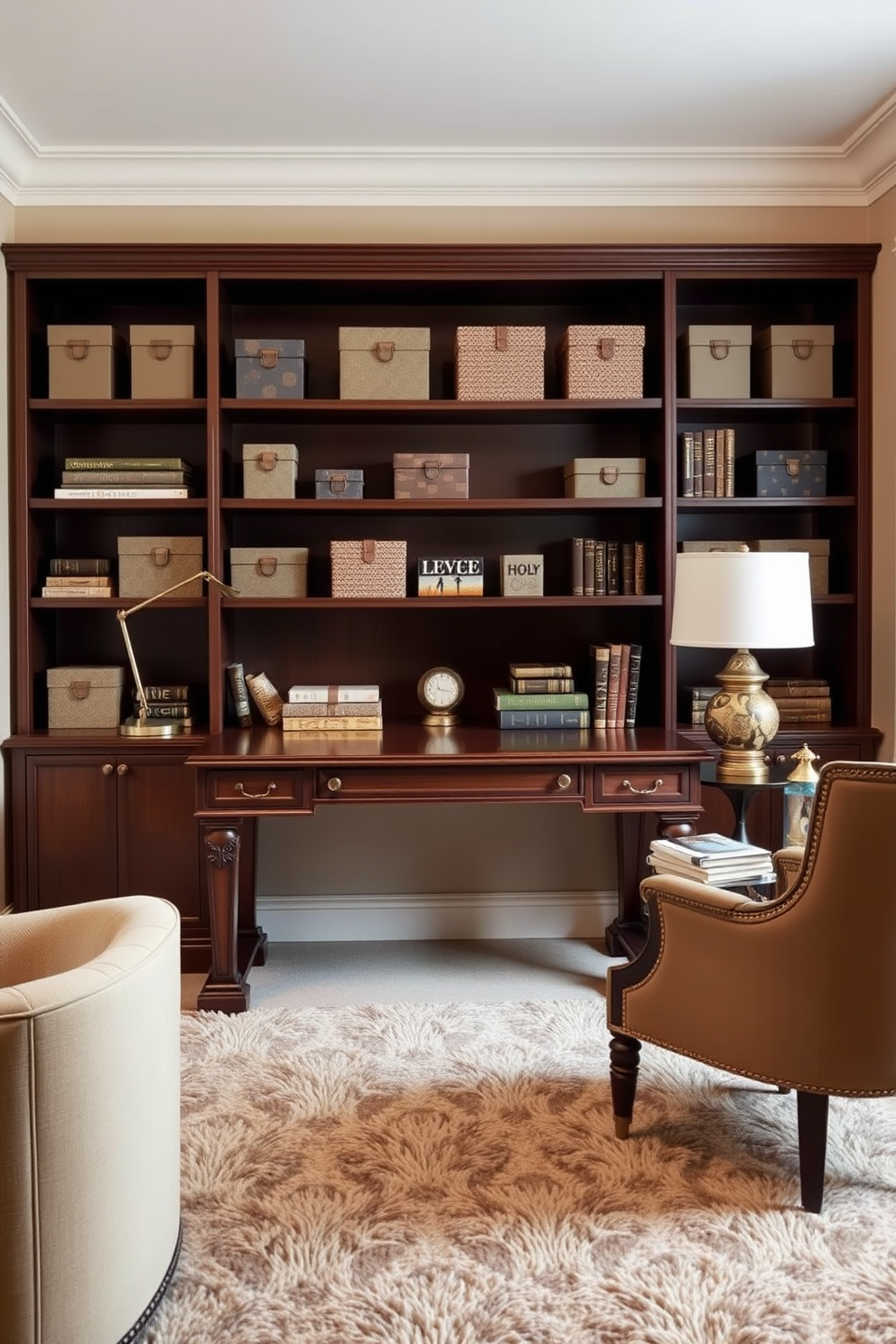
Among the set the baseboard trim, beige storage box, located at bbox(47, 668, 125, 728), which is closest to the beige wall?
the baseboard trim

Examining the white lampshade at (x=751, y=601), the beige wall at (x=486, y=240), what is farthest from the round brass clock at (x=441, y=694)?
the white lampshade at (x=751, y=601)

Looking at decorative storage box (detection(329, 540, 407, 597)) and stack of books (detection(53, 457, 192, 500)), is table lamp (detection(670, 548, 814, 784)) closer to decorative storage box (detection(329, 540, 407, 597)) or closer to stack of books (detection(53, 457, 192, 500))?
decorative storage box (detection(329, 540, 407, 597))

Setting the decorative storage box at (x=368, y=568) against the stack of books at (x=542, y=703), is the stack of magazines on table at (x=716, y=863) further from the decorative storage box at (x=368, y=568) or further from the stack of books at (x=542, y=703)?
the decorative storage box at (x=368, y=568)

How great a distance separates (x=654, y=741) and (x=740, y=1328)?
1.74 meters

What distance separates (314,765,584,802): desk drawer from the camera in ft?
9.77

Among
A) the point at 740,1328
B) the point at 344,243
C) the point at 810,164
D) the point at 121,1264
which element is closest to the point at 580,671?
the point at 344,243

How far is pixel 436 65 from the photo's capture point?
2.95m

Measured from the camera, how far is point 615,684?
11.3 ft

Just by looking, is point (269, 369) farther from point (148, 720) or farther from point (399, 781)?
point (399, 781)

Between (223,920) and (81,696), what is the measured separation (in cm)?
98

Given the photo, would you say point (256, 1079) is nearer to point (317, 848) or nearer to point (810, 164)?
point (317, 848)

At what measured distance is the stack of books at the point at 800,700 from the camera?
11.6 feet

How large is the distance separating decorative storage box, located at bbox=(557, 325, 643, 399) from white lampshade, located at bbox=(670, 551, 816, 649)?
2.71 ft

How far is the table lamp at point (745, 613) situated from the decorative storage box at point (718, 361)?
0.81 meters
